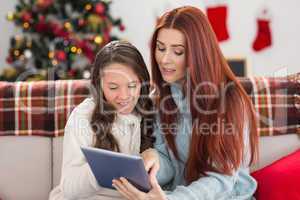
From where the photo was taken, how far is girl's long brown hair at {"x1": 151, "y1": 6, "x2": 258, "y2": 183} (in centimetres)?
153

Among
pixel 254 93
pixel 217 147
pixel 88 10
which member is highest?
pixel 88 10

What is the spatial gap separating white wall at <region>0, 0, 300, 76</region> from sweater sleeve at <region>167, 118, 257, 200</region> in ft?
7.10

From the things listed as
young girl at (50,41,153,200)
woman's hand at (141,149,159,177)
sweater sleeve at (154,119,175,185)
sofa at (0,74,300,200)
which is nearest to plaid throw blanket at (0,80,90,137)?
sofa at (0,74,300,200)

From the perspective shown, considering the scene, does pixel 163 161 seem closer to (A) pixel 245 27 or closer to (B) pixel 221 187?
(B) pixel 221 187

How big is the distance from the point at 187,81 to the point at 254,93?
450 mm

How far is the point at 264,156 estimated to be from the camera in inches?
77.0

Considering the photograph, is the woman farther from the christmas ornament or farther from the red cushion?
Result: the christmas ornament

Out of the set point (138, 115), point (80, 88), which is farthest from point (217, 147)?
point (80, 88)

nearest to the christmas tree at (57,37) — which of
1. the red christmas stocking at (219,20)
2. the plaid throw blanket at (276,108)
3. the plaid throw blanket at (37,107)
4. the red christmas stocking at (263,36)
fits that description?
the red christmas stocking at (219,20)

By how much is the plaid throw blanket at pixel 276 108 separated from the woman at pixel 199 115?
0.33 meters

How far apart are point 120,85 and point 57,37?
6.75 feet

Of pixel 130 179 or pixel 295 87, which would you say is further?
pixel 295 87

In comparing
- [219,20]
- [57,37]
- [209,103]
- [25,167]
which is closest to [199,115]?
[209,103]

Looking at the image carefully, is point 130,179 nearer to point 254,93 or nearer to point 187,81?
point 187,81
